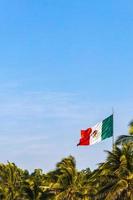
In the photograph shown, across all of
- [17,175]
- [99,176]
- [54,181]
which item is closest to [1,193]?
[17,175]

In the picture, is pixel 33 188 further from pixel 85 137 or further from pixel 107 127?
pixel 107 127

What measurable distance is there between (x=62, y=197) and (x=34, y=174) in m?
21.5

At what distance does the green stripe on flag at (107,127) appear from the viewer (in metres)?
66.8

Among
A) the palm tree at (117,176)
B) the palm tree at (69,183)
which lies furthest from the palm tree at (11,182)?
the palm tree at (117,176)

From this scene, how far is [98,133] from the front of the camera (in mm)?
69875

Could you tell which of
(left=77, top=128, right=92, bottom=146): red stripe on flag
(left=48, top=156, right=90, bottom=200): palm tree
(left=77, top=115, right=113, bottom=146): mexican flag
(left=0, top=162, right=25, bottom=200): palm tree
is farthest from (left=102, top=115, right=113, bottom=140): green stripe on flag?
(left=0, top=162, right=25, bottom=200): palm tree

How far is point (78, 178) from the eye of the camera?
7762 centimetres

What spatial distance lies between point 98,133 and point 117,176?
54.7ft

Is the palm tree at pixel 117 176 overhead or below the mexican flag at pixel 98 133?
below

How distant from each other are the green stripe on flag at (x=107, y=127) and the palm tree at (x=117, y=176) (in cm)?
1097

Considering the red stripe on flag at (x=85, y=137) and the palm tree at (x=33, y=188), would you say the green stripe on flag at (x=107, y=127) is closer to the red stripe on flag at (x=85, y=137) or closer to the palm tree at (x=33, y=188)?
the red stripe on flag at (x=85, y=137)

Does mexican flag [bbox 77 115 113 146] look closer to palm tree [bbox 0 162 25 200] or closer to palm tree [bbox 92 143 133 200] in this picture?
palm tree [bbox 92 143 133 200]

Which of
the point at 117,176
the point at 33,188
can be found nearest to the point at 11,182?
the point at 33,188

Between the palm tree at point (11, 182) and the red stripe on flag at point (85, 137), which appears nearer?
the red stripe on flag at point (85, 137)
